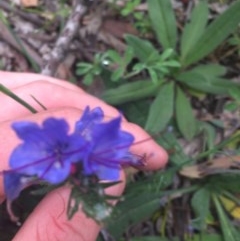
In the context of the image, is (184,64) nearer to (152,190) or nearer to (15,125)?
(152,190)

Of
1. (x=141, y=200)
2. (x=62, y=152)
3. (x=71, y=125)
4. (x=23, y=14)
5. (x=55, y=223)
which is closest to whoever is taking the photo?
(x=62, y=152)

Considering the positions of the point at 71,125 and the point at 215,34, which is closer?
the point at 71,125

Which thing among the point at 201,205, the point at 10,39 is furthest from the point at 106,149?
the point at 10,39

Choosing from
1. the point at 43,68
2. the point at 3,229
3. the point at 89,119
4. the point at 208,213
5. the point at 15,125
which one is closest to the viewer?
the point at 15,125

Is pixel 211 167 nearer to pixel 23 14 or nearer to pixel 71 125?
pixel 71 125

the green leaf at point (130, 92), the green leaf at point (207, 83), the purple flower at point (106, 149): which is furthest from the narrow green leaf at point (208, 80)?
the purple flower at point (106, 149)

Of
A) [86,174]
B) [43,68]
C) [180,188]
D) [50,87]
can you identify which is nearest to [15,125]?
[86,174]
